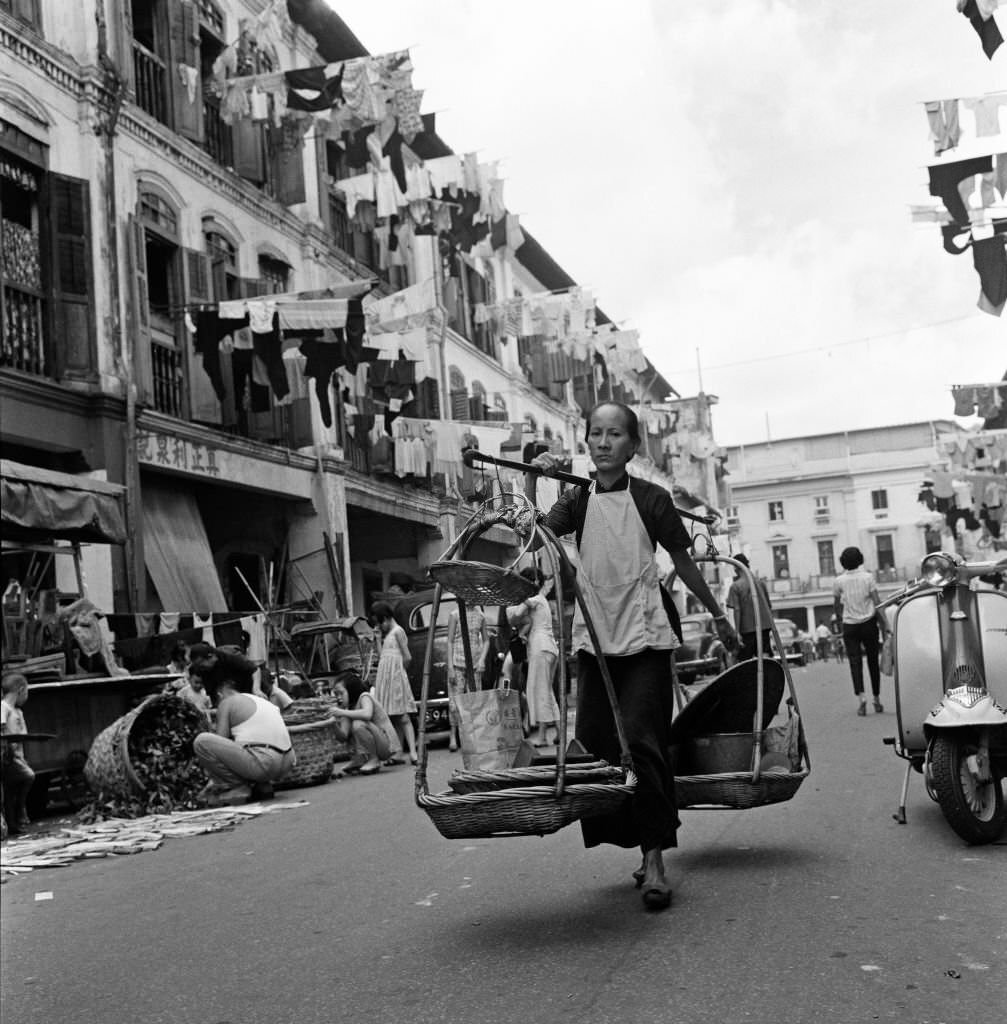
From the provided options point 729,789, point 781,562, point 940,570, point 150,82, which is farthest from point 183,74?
point 781,562

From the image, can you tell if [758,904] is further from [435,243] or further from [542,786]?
[435,243]

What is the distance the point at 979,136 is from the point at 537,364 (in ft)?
67.8

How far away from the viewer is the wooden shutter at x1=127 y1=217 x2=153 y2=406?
17.0 meters

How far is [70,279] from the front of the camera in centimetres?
1616

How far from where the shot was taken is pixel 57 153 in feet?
53.0

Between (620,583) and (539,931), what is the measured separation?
1261mm

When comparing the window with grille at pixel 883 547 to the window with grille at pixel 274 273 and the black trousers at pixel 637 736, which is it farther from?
the black trousers at pixel 637 736

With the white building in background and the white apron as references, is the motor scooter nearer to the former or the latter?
the white apron

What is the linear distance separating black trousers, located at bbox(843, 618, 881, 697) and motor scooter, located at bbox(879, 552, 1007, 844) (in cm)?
639

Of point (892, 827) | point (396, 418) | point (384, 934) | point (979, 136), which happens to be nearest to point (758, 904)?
point (384, 934)

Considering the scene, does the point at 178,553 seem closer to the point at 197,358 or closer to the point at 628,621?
the point at 197,358

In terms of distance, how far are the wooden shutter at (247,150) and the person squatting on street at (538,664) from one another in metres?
10.5

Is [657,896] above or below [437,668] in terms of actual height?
below

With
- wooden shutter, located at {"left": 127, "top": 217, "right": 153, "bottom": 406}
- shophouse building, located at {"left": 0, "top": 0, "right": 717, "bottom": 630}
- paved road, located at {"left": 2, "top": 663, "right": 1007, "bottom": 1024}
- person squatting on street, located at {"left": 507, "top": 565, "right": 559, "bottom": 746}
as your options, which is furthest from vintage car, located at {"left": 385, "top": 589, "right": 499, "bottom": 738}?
paved road, located at {"left": 2, "top": 663, "right": 1007, "bottom": 1024}
